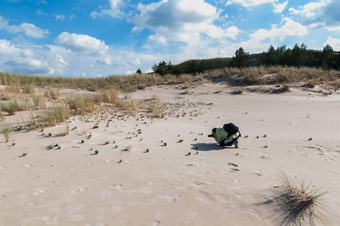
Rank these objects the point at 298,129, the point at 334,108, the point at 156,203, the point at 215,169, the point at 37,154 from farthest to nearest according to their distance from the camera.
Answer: the point at 334,108, the point at 298,129, the point at 37,154, the point at 215,169, the point at 156,203

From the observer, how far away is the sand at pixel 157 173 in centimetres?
237

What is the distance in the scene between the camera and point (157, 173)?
3564 millimetres

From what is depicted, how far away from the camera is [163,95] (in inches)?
690

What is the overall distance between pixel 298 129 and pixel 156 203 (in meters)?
6.63

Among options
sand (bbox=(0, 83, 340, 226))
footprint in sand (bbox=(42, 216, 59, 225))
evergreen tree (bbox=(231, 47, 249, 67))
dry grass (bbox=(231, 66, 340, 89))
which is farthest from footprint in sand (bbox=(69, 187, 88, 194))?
evergreen tree (bbox=(231, 47, 249, 67))

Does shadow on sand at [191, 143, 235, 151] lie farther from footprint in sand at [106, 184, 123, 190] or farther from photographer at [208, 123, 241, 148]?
footprint in sand at [106, 184, 123, 190]

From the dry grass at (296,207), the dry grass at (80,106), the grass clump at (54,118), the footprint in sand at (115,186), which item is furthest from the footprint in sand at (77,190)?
the dry grass at (80,106)

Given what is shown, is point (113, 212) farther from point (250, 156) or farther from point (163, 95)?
point (163, 95)

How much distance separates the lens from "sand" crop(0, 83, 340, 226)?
7.77ft

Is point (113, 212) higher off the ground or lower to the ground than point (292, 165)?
higher

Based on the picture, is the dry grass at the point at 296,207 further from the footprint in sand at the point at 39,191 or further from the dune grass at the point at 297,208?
the footprint in sand at the point at 39,191

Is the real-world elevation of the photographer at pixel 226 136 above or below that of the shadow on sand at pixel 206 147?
above

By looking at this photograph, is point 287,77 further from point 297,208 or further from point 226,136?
point 297,208

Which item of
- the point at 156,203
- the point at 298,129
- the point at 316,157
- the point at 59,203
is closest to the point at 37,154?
the point at 59,203
